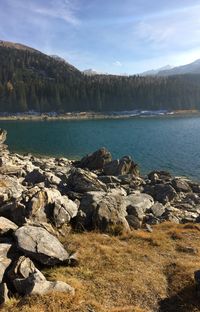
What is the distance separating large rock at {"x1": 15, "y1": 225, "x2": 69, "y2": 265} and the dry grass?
50 cm

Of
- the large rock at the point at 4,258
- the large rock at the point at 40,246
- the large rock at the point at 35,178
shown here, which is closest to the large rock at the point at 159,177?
the large rock at the point at 35,178

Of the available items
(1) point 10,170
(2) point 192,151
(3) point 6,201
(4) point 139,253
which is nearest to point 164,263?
(4) point 139,253

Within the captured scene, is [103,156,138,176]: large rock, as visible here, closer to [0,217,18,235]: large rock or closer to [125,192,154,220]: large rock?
[125,192,154,220]: large rock

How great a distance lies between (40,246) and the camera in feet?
54.2

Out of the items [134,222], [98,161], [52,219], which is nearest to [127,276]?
[52,219]

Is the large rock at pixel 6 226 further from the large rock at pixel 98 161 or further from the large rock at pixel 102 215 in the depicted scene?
the large rock at pixel 98 161

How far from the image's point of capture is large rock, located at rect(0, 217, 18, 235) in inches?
712

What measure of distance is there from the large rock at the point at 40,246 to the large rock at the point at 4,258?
563 mm

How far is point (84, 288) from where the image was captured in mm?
14914

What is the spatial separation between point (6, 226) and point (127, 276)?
6.34m

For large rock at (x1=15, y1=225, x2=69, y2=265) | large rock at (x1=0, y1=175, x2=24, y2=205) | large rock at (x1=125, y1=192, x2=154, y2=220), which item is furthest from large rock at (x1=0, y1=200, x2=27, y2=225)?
large rock at (x1=125, y1=192, x2=154, y2=220)

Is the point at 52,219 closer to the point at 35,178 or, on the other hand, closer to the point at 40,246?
the point at 40,246

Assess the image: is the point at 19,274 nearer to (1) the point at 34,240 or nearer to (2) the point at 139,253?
(1) the point at 34,240

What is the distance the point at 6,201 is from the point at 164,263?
984 centimetres
